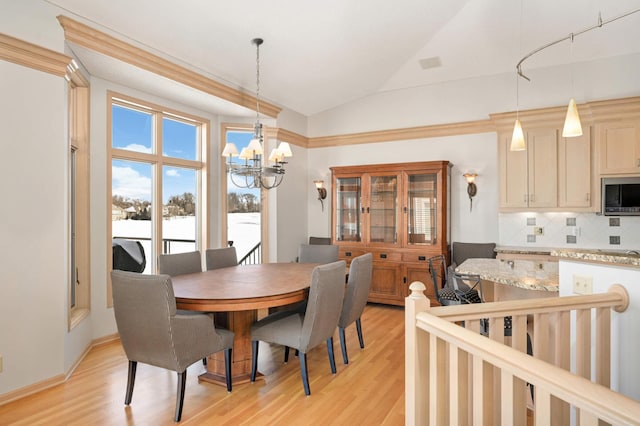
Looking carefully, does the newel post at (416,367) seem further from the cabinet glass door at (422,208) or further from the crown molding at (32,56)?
the cabinet glass door at (422,208)

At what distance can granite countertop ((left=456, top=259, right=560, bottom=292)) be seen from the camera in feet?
8.20

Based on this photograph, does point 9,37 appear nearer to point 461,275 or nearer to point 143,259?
point 143,259

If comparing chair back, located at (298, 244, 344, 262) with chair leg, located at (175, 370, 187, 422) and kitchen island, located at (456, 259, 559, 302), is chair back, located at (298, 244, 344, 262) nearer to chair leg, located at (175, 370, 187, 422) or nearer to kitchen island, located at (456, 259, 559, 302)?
kitchen island, located at (456, 259, 559, 302)

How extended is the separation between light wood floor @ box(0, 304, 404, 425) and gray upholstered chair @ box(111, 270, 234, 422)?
328 millimetres

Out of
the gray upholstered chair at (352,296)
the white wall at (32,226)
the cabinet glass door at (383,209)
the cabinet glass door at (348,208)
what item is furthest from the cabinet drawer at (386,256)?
the white wall at (32,226)

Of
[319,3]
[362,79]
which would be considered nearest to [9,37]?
[319,3]

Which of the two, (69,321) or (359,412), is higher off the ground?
(69,321)

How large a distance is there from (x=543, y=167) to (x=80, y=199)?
206 inches

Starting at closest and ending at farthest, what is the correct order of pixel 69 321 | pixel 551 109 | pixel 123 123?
pixel 69 321 < pixel 123 123 < pixel 551 109

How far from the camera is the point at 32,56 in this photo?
287 centimetres

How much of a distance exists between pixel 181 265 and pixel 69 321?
1.00m

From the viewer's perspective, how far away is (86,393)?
9.34 feet

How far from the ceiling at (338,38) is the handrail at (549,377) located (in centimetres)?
326

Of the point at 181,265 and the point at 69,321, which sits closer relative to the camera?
the point at 69,321
